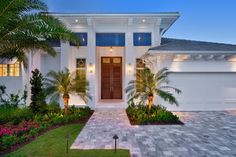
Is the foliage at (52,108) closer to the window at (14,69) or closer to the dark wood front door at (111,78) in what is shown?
the dark wood front door at (111,78)

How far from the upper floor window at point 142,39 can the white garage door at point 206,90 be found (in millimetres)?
2952

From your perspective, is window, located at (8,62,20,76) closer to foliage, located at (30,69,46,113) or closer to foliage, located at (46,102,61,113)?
foliage, located at (30,69,46,113)

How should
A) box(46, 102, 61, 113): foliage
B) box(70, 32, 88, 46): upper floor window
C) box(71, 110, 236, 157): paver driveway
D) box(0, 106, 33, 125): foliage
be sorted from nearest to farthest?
box(71, 110, 236, 157): paver driveway < box(0, 106, 33, 125): foliage < box(46, 102, 61, 113): foliage < box(70, 32, 88, 46): upper floor window

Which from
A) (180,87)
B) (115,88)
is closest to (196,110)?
(180,87)

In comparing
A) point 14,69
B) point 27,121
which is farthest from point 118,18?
point 14,69

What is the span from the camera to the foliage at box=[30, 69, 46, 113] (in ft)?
34.8

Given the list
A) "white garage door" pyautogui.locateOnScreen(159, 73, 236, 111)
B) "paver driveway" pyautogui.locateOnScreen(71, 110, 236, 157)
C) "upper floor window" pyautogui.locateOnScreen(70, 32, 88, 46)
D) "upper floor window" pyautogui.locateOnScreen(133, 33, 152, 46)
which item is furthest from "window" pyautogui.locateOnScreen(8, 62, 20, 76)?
"white garage door" pyautogui.locateOnScreen(159, 73, 236, 111)

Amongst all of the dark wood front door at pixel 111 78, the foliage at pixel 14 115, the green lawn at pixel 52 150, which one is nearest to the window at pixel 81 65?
the dark wood front door at pixel 111 78

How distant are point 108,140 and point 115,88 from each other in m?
9.93

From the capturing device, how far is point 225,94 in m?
12.9

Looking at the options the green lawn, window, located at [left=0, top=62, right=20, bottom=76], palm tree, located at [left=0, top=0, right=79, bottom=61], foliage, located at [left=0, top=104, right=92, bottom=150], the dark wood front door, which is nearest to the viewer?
the green lawn

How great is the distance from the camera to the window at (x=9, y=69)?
15.7 m

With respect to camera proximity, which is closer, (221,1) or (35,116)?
(35,116)

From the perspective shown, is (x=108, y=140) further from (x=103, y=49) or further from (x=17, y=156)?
(x=103, y=49)
